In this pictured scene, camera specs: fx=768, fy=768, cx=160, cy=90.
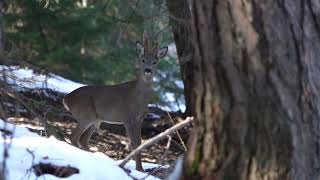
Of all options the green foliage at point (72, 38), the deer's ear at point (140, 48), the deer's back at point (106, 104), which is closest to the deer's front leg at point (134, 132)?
the deer's back at point (106, 104)

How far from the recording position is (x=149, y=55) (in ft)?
35.8

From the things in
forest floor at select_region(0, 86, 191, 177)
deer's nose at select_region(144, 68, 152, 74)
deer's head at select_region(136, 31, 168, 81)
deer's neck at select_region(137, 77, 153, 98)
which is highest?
deer's head at select_region(136, 31, 168, 81)

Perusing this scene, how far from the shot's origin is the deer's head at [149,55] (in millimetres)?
10874

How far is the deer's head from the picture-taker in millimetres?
10874

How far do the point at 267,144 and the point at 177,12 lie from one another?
6832 mm

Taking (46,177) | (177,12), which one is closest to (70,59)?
(177,12)

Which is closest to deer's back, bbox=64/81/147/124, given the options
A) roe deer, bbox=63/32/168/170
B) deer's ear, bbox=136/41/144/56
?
roe deer, bbox=63/32/168/170

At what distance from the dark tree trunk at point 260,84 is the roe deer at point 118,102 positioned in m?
6.00

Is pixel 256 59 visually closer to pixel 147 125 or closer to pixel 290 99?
pixel 290 99

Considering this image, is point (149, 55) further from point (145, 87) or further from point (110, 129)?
point (110, 129)

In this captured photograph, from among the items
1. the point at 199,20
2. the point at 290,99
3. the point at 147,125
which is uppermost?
the point at 199,20

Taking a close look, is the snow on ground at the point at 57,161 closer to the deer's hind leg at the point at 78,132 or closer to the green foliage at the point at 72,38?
the deer's hind leg at the point at 78,132

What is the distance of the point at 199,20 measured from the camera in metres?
4.25

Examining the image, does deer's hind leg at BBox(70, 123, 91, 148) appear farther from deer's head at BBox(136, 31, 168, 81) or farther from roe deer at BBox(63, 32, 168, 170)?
deer's head at BBox(136, 31, 168, 81)
